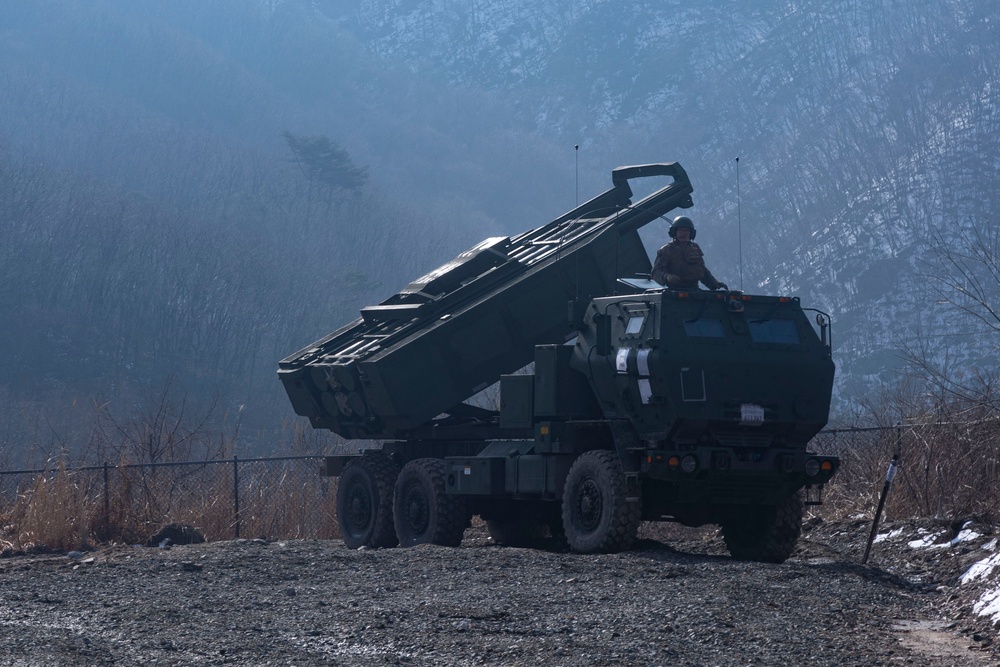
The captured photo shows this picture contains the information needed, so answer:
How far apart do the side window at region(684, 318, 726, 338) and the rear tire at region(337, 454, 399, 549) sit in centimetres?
564

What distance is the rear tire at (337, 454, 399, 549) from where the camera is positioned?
17.5 meters

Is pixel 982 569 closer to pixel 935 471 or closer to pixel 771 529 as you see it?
pixel 771 529

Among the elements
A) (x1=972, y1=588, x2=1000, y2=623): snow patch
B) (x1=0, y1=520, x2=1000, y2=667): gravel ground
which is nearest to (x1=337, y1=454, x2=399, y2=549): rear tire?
(x1=0, y1=520, x2=1000, y2=667): gravel ground

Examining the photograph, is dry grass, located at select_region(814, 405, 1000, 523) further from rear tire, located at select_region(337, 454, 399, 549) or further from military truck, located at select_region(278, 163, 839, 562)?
rear tire, located at select_region(337, 454, 399, 549)

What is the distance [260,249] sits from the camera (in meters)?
68.5

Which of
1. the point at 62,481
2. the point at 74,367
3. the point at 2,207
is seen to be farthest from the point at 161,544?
the point at 2,207

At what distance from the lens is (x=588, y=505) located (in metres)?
13.9

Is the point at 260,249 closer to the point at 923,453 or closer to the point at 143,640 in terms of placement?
the point at 923,453

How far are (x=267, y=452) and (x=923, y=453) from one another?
35.4 metres

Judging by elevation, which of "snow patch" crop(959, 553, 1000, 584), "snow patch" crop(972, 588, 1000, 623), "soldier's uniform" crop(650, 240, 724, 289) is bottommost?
"snow patch" crop(972, 588, 1000, 623)

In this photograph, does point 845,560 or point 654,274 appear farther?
point 654,274

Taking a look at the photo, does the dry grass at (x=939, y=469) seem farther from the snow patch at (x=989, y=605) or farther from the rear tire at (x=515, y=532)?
the rear tire at (x=515, y=532)

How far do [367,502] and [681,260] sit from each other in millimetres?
5873

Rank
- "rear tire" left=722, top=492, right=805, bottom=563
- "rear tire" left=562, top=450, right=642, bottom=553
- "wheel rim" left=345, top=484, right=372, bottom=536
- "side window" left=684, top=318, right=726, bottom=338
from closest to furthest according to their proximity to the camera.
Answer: "rear tire" left=562, top=450, right=642, bottom=553, "side window" left=684, top=318, right=726, bottom=338, "rear tire" left=722, top=492, right=805, bottom=563, "wheel rim" left=345, top=484, right=372, bottom=536
